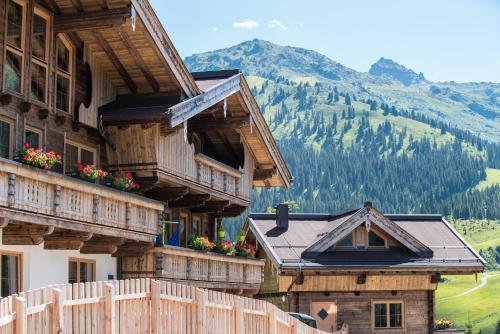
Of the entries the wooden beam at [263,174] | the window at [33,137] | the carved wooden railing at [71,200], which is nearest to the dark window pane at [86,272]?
the carved wooden railing at [71,200]

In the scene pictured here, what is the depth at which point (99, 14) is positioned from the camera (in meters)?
24.4

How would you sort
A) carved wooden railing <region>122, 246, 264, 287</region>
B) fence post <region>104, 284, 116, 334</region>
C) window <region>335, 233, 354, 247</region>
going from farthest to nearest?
1. window <region>335, 233, 354, 247</region>
2. carved wooden railing <region>122, 246, 264, 287</region>
3. fence post <region>104, 284, 116, 334</region>

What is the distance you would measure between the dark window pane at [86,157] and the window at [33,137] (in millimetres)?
2464

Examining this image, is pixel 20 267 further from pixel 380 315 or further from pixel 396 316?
pixel 396 316

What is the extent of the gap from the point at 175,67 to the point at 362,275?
1927 cm

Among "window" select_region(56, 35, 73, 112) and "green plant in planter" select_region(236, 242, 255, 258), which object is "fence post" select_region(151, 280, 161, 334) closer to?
"window" select_region(56, 35, 73, 112)

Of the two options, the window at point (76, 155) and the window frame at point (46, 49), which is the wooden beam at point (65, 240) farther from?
the window frame at point (46, 49)

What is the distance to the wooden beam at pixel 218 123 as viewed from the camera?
33.9 m

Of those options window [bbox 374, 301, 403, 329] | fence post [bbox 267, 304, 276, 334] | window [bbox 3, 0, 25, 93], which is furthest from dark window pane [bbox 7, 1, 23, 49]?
window [bbox 374, 301, 403, 329]

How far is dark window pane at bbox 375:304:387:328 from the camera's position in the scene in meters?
44.1

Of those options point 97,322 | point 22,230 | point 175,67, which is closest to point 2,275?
point 22,230

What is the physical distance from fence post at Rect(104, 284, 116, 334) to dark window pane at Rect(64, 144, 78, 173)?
982 centimetres

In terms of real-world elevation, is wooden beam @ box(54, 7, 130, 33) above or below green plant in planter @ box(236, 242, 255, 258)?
above

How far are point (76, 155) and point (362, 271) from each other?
20178mm
